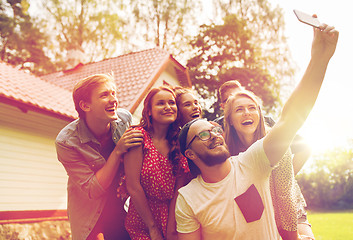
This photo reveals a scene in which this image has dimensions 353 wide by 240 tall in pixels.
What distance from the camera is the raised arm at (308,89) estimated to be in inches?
70.2

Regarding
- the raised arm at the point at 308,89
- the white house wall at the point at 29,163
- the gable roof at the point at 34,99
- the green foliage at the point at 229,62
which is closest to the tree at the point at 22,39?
the green foliage at the point at 229,62

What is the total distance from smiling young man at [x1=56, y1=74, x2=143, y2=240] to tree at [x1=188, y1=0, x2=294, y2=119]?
1805 centimetres

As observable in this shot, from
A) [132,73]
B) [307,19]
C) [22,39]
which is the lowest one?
[22,39]

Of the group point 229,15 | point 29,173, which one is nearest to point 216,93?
point 229,15

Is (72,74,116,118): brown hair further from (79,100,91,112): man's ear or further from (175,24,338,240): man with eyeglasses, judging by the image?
(175,24,338,240): man with eyeglasses

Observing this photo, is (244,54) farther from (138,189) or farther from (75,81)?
(138,189)

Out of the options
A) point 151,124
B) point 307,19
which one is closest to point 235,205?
point 151,124

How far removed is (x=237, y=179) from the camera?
225cm

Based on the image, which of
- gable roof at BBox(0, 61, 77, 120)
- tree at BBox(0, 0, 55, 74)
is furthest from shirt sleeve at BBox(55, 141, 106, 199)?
tree at BBox(0, 0, 55, 74)

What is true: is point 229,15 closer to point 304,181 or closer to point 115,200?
point 304,181

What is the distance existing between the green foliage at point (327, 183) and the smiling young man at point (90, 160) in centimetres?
2751

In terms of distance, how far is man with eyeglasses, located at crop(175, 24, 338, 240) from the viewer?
73.5 inches

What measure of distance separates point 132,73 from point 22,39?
14.1 metres

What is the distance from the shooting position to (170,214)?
2.57 m
